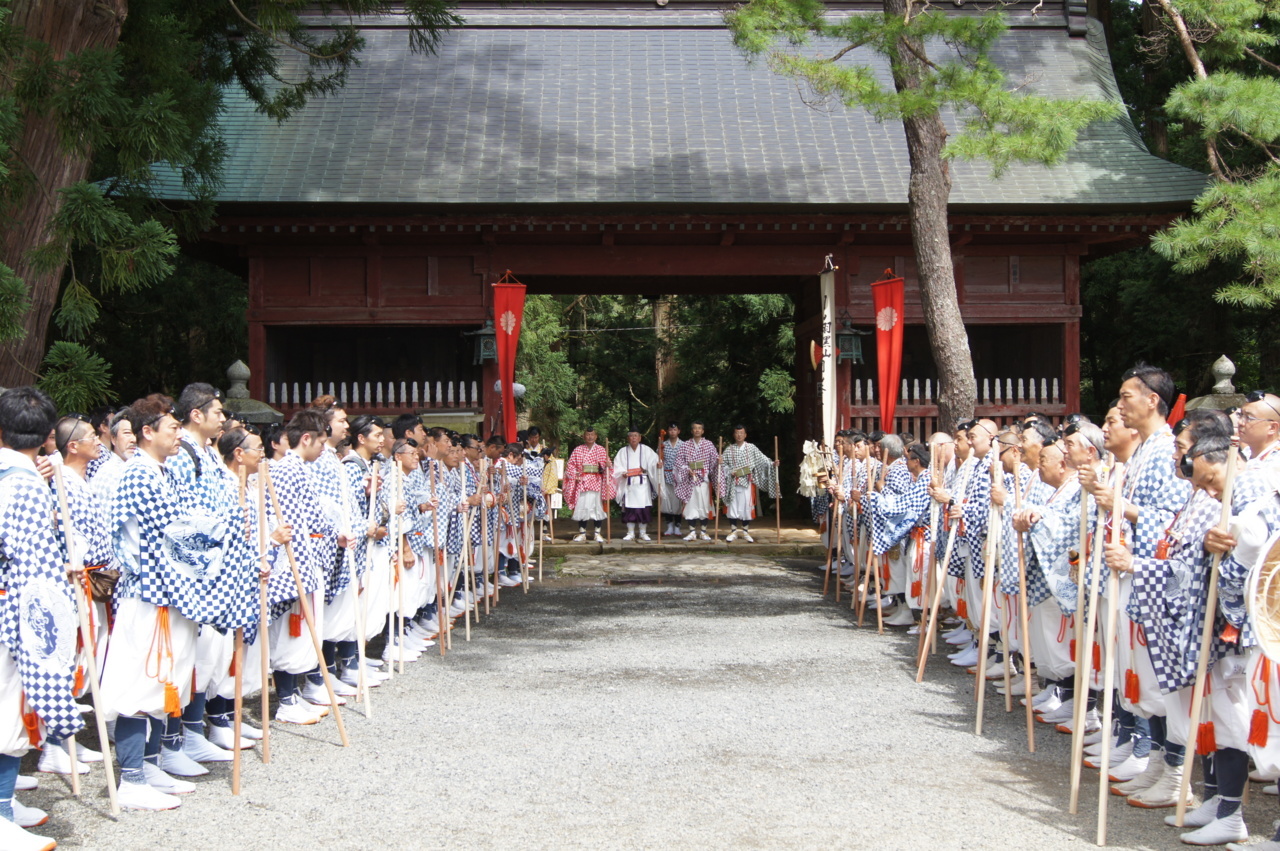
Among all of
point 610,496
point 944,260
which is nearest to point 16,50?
point 944,260

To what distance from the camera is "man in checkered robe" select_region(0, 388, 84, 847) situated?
4.15 m

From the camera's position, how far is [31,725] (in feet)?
13.8

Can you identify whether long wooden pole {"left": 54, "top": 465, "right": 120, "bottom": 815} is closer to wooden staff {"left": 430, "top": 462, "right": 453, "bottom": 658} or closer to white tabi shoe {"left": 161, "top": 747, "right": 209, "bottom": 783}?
white tabi shoe {"left": 161, "top": 747, "right": 209, "bottom": 783}

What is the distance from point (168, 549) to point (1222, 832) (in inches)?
168

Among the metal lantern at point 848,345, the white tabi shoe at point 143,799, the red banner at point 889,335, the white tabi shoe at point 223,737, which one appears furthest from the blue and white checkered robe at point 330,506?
the metal lantern at point 848,345

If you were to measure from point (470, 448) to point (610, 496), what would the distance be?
5307mm

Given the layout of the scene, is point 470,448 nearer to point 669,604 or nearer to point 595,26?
point 669,604

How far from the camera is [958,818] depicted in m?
4.48

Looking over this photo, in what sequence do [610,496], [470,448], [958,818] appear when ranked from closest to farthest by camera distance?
[958,818] < [470,448] < [610,496]

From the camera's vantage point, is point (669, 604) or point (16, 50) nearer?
point (16, 50)

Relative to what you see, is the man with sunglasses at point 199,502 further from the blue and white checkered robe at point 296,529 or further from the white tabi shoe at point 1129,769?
the white tabi shoe at point 1129,769

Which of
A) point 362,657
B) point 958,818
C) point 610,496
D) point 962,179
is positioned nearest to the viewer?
point 958,818

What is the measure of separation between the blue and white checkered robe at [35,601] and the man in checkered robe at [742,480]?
38.1 ft

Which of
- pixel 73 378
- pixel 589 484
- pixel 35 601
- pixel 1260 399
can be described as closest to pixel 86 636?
pixel 35 601
